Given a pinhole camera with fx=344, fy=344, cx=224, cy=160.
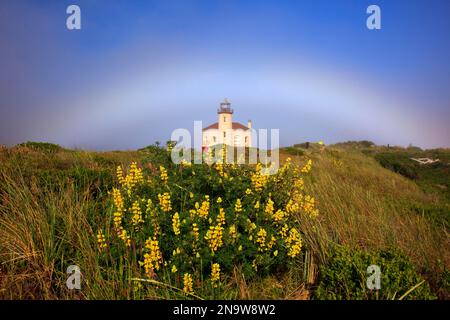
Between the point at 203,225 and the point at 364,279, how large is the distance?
1796 millimetres

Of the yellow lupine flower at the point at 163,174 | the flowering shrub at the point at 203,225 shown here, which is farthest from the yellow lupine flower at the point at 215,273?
the yellow lupine flower at the point at 163,174

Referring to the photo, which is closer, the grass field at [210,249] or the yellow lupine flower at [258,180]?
the grass field at [210,249]

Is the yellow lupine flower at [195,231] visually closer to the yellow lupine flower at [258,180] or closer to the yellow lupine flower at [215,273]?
the yellow lupine flower at [215,273]

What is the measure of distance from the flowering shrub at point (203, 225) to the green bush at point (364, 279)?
0.57 metres

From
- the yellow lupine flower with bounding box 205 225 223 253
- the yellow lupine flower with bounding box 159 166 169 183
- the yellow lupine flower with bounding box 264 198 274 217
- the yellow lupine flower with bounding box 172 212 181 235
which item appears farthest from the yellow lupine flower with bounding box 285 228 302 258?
the yellow lupine flower with bounding box 159 166 169 183

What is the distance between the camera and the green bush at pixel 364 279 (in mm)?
3486

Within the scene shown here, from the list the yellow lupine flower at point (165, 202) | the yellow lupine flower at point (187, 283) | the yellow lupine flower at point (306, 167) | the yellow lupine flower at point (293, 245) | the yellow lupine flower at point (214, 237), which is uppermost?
the yellow lupine flower at point (306, 167)

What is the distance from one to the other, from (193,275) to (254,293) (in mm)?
691

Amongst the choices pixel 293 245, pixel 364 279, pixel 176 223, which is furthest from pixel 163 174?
pixel 364 279

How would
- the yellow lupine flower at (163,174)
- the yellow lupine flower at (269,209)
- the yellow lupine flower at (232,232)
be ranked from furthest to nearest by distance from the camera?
1. the yellow lupine flower at (163,174)
2. the yellow lupine flower at (269,209)
3. the yellow lupine flower at (232,232)

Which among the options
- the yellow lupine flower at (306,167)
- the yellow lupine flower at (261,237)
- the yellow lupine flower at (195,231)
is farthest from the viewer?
the yellow lupine flower at (306,167)

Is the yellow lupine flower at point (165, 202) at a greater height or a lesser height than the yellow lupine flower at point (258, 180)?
lesser

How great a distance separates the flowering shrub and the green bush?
566 millimetres
